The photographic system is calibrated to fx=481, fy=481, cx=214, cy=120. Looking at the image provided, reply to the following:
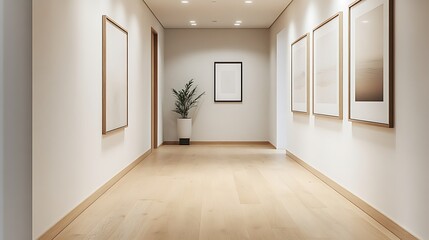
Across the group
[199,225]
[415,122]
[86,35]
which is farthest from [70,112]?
[415,122]

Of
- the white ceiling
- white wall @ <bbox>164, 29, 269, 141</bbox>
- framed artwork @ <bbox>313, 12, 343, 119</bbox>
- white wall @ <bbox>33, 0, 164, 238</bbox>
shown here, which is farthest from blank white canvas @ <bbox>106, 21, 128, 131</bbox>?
white wall @ <bbox>164, 29, 269, 141</bbox>

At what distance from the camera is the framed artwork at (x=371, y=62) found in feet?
9.11

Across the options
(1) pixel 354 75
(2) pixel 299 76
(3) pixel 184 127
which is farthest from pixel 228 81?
(1) pixel 354 75

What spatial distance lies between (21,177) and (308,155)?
4.17 metres

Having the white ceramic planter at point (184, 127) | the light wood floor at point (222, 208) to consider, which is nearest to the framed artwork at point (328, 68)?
the light wood floor at point (222, 208)

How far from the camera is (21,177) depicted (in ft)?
4.53

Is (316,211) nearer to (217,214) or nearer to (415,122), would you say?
(217,214)

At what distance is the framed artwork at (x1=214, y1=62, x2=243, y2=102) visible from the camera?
8523 mm

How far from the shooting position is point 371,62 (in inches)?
121

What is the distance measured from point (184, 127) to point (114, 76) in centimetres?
393

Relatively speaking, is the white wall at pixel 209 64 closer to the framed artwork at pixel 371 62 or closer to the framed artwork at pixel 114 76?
the framed artwork at pixel 114 76

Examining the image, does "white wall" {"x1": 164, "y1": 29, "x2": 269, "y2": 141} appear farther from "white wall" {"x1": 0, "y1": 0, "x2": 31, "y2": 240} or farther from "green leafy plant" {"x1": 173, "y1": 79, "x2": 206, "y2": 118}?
"white wall" {"x1": 0, "y1": 0, "x2": 31, "y2": 240}

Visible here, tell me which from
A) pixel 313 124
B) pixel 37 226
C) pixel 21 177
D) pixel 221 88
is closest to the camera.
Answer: pixel 21 177

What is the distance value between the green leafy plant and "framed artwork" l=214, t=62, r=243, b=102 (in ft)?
1.04
